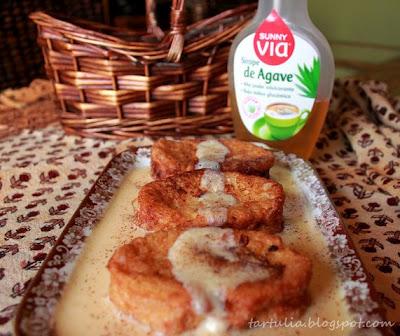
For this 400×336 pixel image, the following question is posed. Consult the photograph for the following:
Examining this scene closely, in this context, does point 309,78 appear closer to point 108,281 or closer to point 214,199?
point 214,199

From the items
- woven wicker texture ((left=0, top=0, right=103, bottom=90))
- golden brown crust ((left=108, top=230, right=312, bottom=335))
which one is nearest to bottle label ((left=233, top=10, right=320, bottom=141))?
golden brown crust ((left=108, top=230, right=312, bottom=335))

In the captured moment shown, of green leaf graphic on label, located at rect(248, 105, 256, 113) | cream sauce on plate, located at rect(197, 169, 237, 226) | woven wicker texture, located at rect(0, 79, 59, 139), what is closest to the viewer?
cream sauce on plate, located at rect(197, 169, 237, 226)

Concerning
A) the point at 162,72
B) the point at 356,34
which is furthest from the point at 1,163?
the point at 356,34

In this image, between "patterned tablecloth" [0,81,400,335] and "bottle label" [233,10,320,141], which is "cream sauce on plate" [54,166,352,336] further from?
"bottle label" [233,10,320,141]

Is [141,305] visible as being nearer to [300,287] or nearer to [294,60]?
[300,287]

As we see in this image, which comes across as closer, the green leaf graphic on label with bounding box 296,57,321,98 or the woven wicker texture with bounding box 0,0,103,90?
the green leaf graphic on label with bounding box 296,57,321,98

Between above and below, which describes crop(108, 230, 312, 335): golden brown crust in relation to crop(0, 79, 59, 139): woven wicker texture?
above

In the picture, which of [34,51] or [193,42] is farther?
[34,51]
